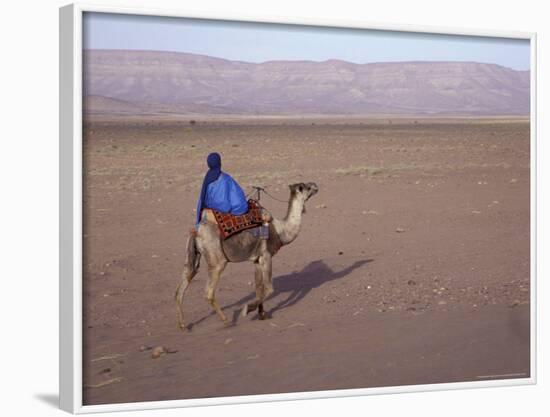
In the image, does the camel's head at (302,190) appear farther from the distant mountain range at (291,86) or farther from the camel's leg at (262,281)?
the distant mountain range at (291,86)

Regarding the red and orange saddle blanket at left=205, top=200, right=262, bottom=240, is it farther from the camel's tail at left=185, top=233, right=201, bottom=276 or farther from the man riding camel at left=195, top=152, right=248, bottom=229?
the camel's tail at left=185, top=233, right=201, bottom=276

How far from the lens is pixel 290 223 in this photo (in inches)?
608

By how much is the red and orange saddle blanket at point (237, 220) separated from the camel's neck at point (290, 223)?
332 mm

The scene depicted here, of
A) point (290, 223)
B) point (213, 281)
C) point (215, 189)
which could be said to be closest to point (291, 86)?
point (290, 223)

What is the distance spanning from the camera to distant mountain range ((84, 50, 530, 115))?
14.3 meters

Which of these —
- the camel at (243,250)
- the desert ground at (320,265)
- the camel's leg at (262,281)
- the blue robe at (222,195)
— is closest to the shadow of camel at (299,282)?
the desert ground at (320,265)

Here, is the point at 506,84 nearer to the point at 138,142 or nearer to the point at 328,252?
the point at 328,252

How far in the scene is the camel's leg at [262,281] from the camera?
15.2 metres

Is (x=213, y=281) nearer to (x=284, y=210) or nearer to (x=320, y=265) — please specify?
(x=320, y=265)

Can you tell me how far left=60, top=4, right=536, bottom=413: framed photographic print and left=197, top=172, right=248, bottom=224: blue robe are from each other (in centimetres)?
2

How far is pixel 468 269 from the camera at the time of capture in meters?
16.5

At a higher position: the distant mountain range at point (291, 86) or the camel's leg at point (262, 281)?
the distant mountain range at point (291, 86)

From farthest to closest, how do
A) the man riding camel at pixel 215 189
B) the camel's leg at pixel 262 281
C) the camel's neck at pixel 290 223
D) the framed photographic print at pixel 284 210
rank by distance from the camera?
the camel's neck at pixel 290 223, the camel's leg at pixel 262 281, the man riding camel at pixel 215 189, the framed photographic print at pixel 284 210

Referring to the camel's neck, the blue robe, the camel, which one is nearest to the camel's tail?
the camel
